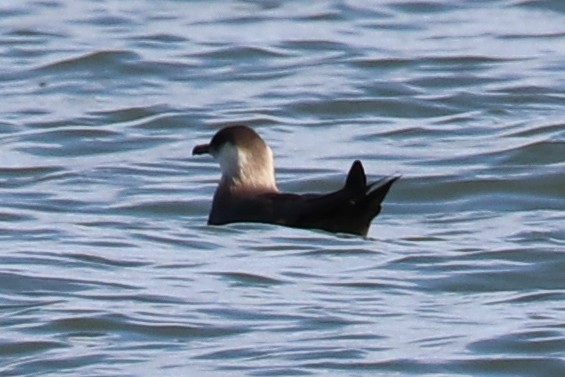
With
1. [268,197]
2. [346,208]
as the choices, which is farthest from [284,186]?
[346,208]

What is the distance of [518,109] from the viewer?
1711 cm

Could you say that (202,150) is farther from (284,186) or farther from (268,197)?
(268,197)

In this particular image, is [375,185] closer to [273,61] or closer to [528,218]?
[528,218]

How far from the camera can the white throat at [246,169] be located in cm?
1388

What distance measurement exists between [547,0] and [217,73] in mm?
4510

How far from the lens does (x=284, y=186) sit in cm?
1484

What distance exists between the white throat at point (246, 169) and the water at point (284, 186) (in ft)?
0.99

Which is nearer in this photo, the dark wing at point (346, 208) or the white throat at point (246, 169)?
the dark wing at point (346, 208)

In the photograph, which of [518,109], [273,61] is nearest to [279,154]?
[518,109]

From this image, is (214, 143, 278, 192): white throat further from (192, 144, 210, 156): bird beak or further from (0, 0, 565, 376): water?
(0, 0, 565, 376): water

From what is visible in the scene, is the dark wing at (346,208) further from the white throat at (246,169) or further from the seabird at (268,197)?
the white throat at (246,169)

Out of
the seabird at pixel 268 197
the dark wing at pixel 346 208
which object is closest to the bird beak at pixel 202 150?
the seabird at pixel 268 197

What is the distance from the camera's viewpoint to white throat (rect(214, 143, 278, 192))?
1388cm

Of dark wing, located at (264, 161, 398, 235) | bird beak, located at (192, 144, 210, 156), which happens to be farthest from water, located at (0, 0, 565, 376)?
bird beak, located at (192, 144, 210, 156)
